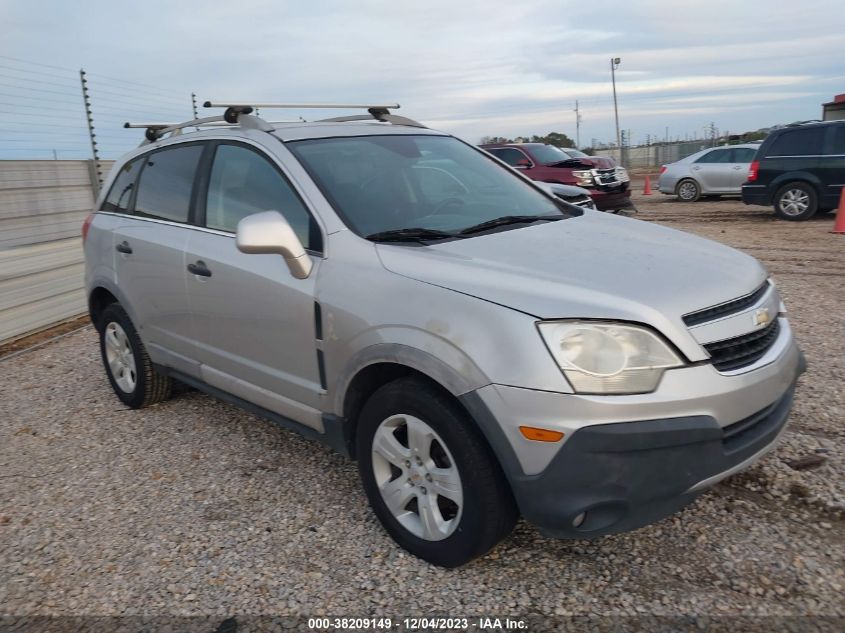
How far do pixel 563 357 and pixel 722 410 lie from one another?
1.92 ft

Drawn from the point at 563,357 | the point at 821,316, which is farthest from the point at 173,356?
the point at 821,316

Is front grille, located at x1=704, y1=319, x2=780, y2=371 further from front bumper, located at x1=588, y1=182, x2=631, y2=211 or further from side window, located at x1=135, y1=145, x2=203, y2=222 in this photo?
front bumper, located at x1=588, y1=182, x2=631, y2=211

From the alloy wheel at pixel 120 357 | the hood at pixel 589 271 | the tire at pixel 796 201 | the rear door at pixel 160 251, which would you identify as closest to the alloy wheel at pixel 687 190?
the tire at pixel 796 201

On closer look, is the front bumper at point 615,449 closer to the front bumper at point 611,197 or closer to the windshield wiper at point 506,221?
the windshield wiper at point 506,221

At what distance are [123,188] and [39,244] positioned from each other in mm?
3582

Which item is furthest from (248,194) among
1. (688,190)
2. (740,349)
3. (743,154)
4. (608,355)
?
(688,190)

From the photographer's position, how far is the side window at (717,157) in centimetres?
1669

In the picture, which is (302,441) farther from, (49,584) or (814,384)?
(814,384)

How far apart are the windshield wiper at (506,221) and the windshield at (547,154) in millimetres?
10830

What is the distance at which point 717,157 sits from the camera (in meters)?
16.9

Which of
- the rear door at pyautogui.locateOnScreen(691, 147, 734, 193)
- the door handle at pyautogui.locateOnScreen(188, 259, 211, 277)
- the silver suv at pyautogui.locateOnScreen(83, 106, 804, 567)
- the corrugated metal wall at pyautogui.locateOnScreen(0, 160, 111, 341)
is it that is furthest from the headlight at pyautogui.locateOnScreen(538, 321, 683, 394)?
the rear door at pyautogui.locateOnScreen(691, 147, 734, 193)

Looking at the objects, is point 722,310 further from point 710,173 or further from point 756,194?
point 710,173

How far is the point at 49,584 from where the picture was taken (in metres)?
2.86

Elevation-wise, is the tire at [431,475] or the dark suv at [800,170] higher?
the dark suv at [800,170]
